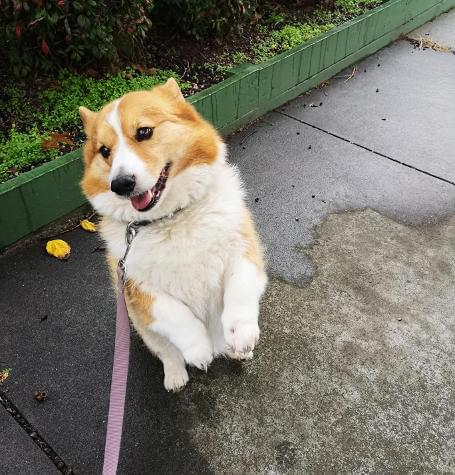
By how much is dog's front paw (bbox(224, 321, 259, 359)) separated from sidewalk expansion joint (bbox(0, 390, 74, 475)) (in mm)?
1049

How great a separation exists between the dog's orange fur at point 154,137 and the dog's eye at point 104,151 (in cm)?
2

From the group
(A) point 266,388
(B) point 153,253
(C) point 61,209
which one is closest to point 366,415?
(A) point 266,388

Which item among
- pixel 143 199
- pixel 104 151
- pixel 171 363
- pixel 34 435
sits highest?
pixel 104 151

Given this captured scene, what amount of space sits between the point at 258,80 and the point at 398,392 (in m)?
3.51

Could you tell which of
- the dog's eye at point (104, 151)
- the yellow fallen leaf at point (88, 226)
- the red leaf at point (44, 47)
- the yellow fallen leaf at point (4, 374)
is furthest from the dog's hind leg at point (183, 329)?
the red leaf at point (44, 47)

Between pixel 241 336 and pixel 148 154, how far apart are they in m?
0.96

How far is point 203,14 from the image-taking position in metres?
5.00

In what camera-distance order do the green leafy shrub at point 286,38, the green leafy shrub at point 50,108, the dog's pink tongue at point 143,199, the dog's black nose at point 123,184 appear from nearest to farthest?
the dog's black nose at point 123,184 < the dog's pink tongue at point 143,199 < the green leafy shrub at point 50,108 < the green leafy shrub at point 286,38

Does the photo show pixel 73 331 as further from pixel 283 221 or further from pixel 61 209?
pixel 283 221

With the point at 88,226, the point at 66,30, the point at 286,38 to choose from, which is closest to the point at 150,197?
the point at 88,226

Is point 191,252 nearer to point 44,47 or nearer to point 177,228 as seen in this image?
point 177,228

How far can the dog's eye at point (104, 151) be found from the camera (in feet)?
7.33

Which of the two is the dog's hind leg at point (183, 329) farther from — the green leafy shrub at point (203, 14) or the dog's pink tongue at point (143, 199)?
the green leafy shrub at point (203, 14)

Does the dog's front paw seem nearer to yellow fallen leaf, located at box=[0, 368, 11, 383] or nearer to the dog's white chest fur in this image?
the dog's white chest fur
